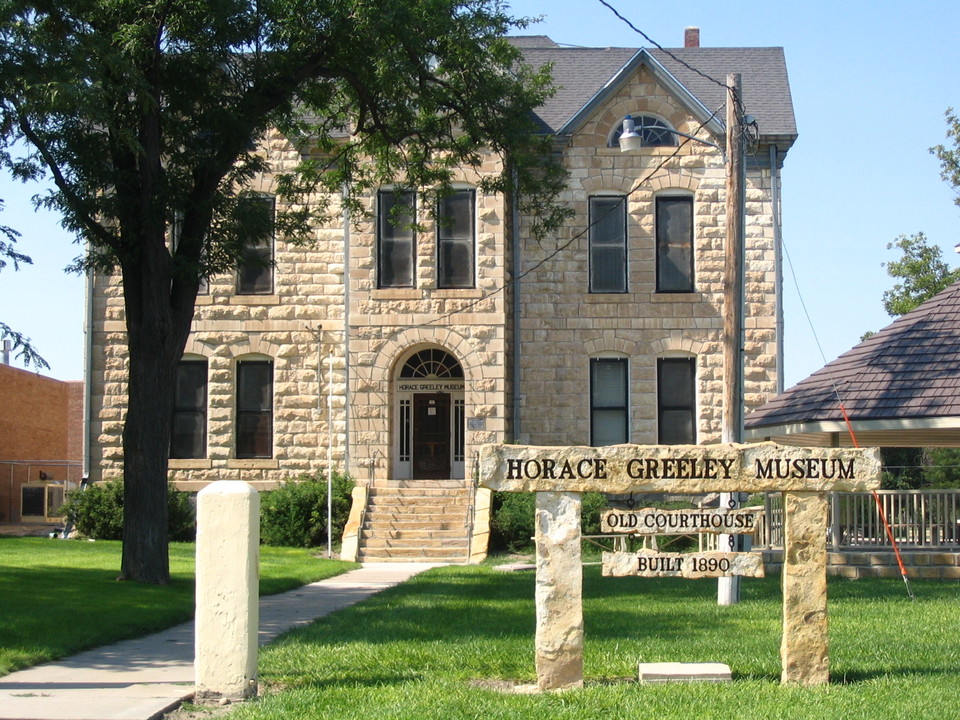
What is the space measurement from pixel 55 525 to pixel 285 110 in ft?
69.3

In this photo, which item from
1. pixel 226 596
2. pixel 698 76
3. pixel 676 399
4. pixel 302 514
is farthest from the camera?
pixel 698 76

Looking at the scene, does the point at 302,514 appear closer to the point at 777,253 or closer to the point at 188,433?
the point at 188,433

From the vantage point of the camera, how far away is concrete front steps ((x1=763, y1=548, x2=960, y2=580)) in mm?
19250

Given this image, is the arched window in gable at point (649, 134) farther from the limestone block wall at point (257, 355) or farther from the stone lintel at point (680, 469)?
the stone lintel at point (680, 469)

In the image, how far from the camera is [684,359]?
26828 mm

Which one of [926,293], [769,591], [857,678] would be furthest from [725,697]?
[926,293]

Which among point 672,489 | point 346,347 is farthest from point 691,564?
point 346,347

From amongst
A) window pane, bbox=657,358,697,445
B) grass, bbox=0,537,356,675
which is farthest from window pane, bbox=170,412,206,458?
window pane, bbox=657,358,697,445

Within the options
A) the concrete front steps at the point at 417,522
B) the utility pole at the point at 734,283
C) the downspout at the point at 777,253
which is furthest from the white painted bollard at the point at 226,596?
the downspout at the point at 777,253

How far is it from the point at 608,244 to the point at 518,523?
6.79 m

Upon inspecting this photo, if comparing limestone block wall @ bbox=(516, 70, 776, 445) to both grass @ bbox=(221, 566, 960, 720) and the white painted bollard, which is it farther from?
the white painted bollard

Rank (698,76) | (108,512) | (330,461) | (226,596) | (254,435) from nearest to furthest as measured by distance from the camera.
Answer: (226,596) → (330,461) → (108,512) → (254,435) → (698,76)

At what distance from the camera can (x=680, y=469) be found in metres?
8.99

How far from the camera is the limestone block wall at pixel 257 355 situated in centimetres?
2667
